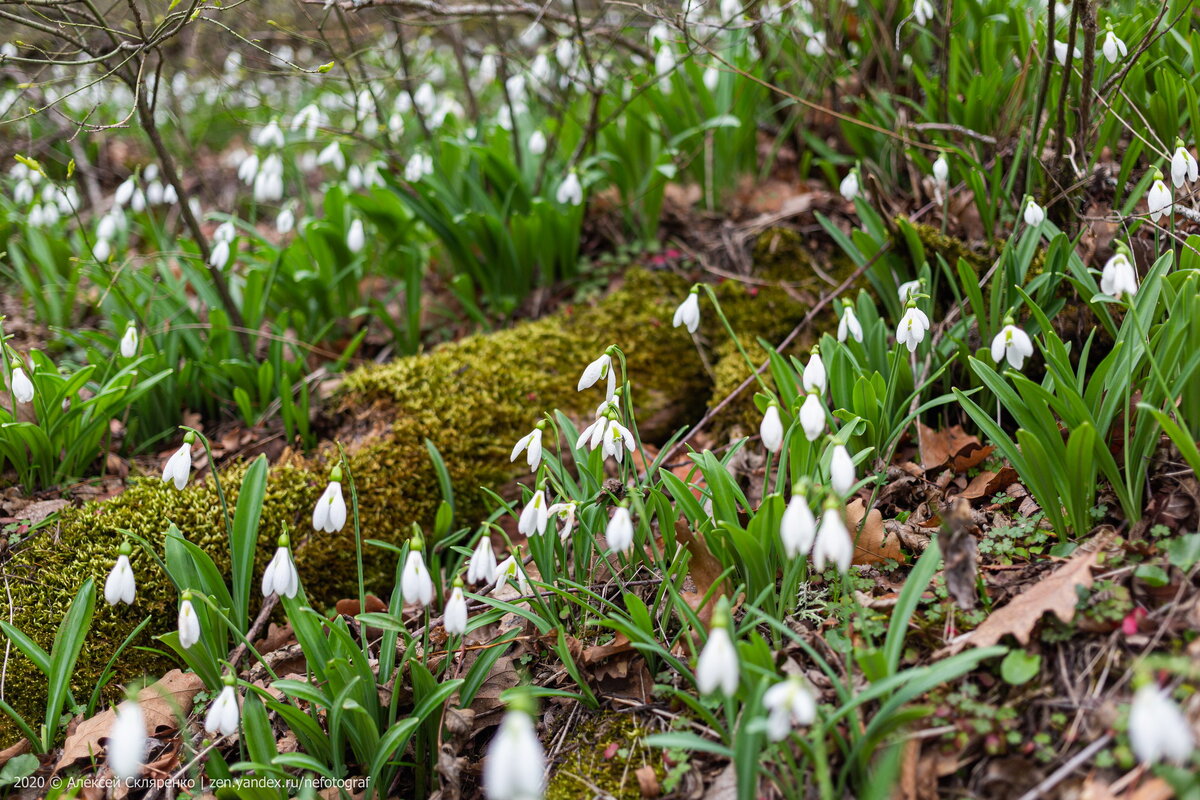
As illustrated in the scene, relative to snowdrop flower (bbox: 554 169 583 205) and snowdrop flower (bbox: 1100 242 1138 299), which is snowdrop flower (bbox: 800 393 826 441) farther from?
snowdrop flower (bbox: 554 169 583 205)

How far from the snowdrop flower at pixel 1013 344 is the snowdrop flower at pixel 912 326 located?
0.18 m

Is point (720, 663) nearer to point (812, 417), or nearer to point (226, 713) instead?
point (812, 417)

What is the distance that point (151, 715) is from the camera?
2141 millimetres

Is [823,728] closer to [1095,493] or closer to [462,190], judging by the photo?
[1095,493]

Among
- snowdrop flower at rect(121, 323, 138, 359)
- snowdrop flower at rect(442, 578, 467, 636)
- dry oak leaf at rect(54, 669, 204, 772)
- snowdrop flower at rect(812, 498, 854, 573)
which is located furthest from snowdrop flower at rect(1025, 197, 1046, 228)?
snowdrop flower at rect(121, 323, 138, 359)

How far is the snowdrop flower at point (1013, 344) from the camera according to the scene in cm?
196

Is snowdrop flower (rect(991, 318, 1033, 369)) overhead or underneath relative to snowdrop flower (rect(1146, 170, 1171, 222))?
underneath

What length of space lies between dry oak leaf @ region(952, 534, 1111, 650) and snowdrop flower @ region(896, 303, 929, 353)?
2.07ft

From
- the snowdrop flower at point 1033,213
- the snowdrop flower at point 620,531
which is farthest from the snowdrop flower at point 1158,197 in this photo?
the snowdrop flower at point 620,531

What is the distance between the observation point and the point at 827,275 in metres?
3.48

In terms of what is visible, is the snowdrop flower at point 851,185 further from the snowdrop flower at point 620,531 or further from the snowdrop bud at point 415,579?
the snowdrop bud at point 415,579

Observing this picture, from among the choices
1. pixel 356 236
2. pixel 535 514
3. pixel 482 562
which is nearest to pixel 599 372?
pixel 535 514

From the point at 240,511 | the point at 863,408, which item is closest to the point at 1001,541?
the point at 863,408

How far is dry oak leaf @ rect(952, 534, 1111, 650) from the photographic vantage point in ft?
5.21
